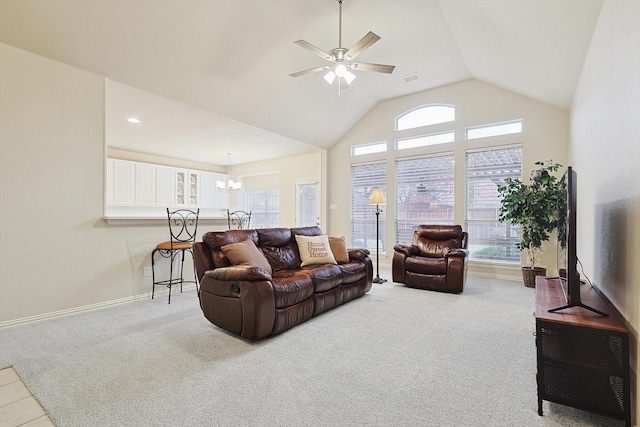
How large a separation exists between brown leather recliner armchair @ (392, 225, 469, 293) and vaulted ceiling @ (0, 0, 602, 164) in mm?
2539

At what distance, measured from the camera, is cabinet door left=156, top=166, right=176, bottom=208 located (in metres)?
7.58

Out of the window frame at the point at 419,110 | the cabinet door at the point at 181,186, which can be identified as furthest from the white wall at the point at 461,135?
the cabinet door at the point at 181,186

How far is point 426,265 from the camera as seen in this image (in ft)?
14.4

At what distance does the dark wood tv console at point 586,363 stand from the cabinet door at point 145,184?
7877mm

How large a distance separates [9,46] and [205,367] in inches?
142

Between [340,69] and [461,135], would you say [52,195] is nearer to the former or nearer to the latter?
[340,69]

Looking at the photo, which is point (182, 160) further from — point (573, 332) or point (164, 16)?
point (573, 332)

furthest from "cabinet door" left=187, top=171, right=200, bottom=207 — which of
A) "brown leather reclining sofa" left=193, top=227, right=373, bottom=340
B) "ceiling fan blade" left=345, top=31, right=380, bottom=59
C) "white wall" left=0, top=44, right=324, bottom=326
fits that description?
"ceiling fan blade" left=345, top=31, right=380, bottom=59

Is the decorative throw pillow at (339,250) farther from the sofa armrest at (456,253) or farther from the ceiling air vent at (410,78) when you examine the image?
the ceiling air vent at (410,78)

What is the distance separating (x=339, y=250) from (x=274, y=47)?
9.57 ft

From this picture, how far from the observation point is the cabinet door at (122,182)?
6781 mm

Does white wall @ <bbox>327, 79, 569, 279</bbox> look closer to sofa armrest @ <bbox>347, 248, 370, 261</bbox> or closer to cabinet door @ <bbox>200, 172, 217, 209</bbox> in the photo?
sofa armrest @ <bbox>347, 248, 370, 261</bbox>

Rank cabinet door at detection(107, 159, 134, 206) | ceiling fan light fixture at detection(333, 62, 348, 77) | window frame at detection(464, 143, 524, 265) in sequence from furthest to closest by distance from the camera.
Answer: cabinet door at detection(107, 159, 134, 206) < window frame at detection(464, 143, 524, 265) < ceiling fan light fixture at detection(333, 62, 348, 77)

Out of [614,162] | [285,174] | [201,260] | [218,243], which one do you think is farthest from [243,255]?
[285,174]
